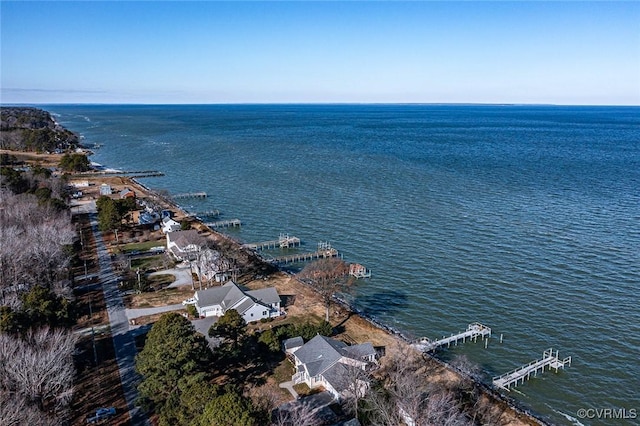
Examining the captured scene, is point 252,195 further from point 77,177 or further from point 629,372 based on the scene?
point 629,372

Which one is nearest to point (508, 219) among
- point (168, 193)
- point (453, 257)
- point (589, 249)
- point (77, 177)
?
point (589, 249)

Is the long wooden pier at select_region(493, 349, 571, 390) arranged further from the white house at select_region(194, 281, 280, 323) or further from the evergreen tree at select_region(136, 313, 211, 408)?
the evergreen tree at select_region(136, 313, 211, 408)

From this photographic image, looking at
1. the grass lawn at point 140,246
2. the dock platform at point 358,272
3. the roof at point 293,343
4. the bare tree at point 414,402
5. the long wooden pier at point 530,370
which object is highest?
A: the bare tree at point 414,402

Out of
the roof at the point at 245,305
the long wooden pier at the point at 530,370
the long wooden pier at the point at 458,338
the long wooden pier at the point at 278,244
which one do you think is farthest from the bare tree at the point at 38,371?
the long wooden pier at the point at 278,244

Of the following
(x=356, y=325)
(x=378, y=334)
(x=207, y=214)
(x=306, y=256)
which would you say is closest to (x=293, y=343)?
(x=356, y=325)

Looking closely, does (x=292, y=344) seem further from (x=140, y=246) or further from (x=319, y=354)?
(x=140, y=246)

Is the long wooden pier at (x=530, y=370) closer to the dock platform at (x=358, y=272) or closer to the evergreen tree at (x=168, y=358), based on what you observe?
the dock platform at (x=358, y=272)

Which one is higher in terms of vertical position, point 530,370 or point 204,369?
point 204,369
